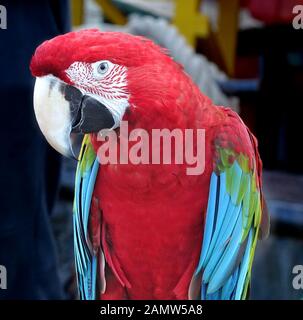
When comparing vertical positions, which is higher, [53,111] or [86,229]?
[53,111]

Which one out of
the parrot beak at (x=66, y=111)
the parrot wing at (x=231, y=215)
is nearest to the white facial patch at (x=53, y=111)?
the parrot beak at (x=66, y=111)

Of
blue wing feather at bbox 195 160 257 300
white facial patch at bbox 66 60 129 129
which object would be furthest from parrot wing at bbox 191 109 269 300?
white facial patch at bbox 66 60 129 129

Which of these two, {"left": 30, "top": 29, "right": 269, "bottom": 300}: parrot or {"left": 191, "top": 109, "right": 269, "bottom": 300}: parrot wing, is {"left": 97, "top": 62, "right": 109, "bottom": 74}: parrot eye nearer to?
{"left": 30, "top": 29, "right": 269, "bottom": 300}: parrot

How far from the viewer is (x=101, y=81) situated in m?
0.49

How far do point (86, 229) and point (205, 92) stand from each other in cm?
19

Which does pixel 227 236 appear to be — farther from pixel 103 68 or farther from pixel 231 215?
pixel 103 68

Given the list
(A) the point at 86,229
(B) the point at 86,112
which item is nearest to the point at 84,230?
(A) the point at 86,229

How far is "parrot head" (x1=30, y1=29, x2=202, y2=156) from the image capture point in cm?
48

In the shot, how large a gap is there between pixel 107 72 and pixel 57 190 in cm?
27

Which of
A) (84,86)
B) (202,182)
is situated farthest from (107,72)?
(202,182)

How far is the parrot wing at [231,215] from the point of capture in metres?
0.51

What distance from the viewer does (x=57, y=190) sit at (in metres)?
0.71

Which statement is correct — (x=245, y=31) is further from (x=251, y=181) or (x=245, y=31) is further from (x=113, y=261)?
(x=113, y=261)

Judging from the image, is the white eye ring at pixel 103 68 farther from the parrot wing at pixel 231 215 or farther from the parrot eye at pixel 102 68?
the parrot wing at pixel 231 215
